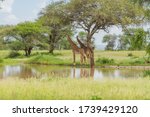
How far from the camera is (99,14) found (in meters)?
30.3

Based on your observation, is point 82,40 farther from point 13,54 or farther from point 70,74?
point 13,54

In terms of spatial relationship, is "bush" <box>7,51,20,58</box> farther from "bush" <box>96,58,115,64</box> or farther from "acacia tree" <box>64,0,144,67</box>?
"acacia tree" <box>64,0,144,67</box>

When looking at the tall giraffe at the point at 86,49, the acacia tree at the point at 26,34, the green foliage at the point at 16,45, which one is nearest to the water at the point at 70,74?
the tall giraffe at the point at 86,49

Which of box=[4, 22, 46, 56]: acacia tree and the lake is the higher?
box=[4, 22, 46, 56]: acacia tree

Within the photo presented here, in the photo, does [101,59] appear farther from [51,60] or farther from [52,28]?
[52,28]

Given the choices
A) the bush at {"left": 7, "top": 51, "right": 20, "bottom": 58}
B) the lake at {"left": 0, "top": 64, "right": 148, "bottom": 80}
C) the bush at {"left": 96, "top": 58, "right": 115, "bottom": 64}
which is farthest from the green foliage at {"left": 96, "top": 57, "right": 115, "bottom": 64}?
the bush at {"left": 7, "top": 51, "right": 20, "bottom": 58}

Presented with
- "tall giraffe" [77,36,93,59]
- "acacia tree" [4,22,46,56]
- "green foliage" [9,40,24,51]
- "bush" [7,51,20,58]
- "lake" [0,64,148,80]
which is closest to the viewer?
"lake" [0,64,148,80]

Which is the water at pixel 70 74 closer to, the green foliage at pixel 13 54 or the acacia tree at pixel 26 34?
the acacia tree at pixel 26 34

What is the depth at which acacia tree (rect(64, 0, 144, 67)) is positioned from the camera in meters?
30.5

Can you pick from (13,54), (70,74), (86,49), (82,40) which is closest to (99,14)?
(86,49)

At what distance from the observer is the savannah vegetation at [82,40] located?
11492mm

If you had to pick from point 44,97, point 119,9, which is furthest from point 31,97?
point 119,9

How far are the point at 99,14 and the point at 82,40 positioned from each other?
Result: 35.4 ft

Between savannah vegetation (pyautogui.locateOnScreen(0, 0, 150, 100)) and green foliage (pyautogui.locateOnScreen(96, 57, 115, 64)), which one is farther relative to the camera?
green foliage (pyautogui.locateOnScreen(96, 57, 115, 64))
